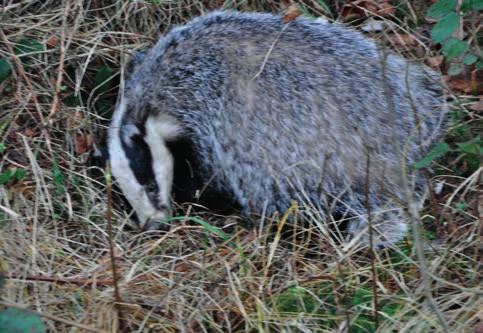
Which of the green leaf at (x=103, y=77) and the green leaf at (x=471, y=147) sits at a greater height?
the green leaf at (x=471, y=147)

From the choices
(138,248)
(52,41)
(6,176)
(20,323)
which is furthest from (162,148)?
(20,323)

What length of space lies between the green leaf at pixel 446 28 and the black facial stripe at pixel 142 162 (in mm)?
1079

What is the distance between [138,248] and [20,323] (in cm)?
114

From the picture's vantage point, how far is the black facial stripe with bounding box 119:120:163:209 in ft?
10.6

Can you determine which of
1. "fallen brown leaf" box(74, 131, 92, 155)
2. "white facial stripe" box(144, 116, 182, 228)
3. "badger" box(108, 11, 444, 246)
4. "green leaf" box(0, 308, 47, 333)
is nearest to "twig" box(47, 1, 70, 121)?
"fallen brown leaf" box(74, 131, 92, 155)

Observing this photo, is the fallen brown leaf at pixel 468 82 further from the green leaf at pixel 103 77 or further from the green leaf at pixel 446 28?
the green leaf at pixel 103 77

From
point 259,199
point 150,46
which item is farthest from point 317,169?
point 150,46

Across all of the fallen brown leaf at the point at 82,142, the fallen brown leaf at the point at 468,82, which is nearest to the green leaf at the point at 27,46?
the fallen brown leaf at the point at 82,142

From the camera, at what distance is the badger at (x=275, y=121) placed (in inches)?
119

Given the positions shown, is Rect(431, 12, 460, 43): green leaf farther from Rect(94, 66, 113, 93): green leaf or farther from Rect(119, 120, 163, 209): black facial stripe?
Rect(94, 66, 113, 93): green leaf

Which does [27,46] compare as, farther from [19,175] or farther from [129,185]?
[129,185]

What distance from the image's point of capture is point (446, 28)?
2705 millimetres

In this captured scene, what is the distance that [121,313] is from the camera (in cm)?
252

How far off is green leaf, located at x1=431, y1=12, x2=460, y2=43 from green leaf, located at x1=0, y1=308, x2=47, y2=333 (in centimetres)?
145
